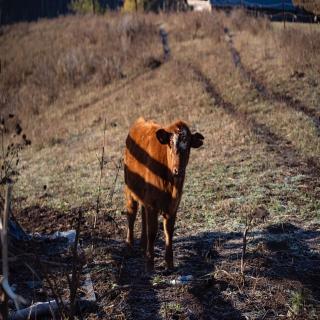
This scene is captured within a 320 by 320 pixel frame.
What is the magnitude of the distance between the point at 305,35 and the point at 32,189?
11597 millimetres

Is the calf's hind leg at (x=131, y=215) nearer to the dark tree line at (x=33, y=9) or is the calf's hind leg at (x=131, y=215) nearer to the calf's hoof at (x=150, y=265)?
the calf's hoof at (x=150, y=265)

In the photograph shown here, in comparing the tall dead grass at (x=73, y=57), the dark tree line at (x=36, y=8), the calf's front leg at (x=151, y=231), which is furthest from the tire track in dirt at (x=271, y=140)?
the dark tree line at (x=36, y=8)

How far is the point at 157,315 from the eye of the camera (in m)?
4.79

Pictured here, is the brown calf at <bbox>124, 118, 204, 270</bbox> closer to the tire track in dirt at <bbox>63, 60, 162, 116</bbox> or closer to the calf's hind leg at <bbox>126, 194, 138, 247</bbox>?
the calf's hind leg at <bbox>126, 194, 138, 247</bbox>

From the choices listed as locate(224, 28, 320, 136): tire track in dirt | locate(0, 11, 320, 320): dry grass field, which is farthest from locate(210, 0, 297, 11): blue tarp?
locate(224, 28, 320, 136): tire track in dirt

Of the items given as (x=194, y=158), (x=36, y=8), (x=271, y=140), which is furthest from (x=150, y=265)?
(x=36, y=8)

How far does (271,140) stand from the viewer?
11.4m

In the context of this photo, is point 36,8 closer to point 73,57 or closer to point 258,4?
point 258,4

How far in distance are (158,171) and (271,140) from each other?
6.37 metres

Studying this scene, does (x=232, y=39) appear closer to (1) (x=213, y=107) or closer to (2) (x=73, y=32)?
(1) (x=213, y=107)

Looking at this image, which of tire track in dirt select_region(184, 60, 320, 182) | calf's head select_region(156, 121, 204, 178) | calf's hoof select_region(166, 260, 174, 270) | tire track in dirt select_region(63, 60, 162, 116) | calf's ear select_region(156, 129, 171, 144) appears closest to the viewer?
calf's head select_region(156, 121, 204, 178)

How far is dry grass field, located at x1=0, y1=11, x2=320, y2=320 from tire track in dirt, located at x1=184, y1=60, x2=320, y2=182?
0.04 m

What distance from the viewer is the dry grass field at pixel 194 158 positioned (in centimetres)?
518

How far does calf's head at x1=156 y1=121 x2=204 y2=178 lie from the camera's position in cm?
510
